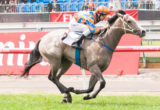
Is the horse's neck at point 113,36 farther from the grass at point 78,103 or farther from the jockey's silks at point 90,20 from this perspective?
the grass at point 78,103

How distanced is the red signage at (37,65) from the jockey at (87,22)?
12.5 ft

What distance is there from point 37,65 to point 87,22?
4.41 metres

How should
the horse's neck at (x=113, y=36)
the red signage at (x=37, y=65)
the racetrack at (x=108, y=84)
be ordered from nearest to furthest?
the horse's neck at (x=113, y=36) < the racetrack at (x=108, y=84) < the red signage at (x=37, y=65)

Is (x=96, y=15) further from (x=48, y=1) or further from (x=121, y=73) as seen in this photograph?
(x=48, y=1)

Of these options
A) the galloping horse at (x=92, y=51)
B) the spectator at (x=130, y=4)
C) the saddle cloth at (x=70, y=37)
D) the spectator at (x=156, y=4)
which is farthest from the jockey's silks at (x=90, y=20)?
the spectator at (x=156, y=4)

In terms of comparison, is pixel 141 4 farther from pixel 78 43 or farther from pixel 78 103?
pixel 78 103

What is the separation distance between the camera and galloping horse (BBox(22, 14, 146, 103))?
658cm

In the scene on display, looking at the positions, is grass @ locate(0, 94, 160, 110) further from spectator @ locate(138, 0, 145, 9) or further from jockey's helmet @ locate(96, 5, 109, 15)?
spectator @ locate(138, 0, 145, 9)

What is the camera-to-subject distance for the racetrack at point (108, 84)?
8867 millimetres

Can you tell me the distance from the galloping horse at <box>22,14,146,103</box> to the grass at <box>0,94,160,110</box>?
28 centimetres

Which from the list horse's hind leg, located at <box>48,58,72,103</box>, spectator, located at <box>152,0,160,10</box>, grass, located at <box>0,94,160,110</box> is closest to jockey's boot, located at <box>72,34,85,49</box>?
horse's hind leg, located at <box>48,58,72,103</box>

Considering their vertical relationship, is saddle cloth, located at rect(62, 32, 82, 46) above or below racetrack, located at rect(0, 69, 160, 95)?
above

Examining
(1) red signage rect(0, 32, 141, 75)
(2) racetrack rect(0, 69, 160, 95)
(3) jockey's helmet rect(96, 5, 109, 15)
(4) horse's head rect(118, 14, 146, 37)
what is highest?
(3) jockey's helmet rect(96, 5, 109, 15)

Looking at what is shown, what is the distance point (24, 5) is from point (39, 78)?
7978 millimetres
